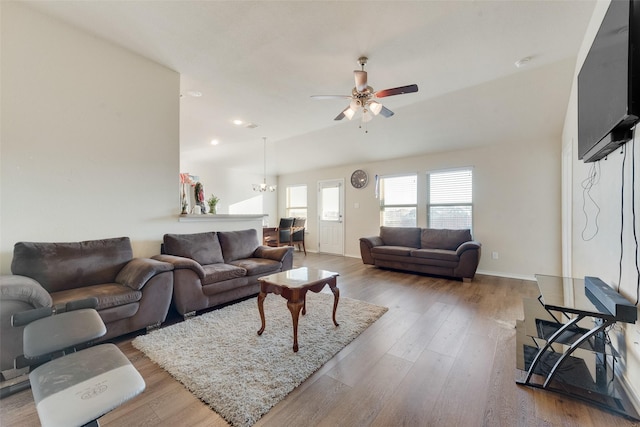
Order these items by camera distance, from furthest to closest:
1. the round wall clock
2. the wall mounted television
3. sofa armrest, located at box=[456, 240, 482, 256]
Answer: the round wall clock → sofa armrest, located at box=[456, 240, 482, 256] → the wall mounted television

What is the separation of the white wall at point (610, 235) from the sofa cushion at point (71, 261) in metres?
3.97

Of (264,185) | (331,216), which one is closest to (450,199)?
(331,216)

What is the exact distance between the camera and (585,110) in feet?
6.57

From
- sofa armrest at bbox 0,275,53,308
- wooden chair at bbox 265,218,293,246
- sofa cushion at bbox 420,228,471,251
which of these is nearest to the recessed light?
sofa cushion at bbox 420,228,471,251

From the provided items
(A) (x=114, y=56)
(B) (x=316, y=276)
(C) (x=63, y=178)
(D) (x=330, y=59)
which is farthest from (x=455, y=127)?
(C) (x=63, y=178)

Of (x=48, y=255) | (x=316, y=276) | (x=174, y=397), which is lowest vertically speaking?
(x=174, y=397)

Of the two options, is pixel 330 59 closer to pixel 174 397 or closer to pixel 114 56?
pixel 114 56

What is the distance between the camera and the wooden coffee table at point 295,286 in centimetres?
206

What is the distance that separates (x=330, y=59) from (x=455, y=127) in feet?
8.93

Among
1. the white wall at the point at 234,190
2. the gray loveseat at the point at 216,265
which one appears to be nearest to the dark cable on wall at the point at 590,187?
the gray loveseat at the point at 216,265

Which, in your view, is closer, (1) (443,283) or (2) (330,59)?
(2) (330,59)

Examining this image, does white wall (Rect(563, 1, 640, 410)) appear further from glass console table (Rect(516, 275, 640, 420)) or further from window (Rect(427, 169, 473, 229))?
window (Rect(427, 169, 473, 229))

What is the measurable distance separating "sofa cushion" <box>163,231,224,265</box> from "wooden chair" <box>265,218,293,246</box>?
10.7 ft

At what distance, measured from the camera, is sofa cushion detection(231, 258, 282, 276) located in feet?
10.5
